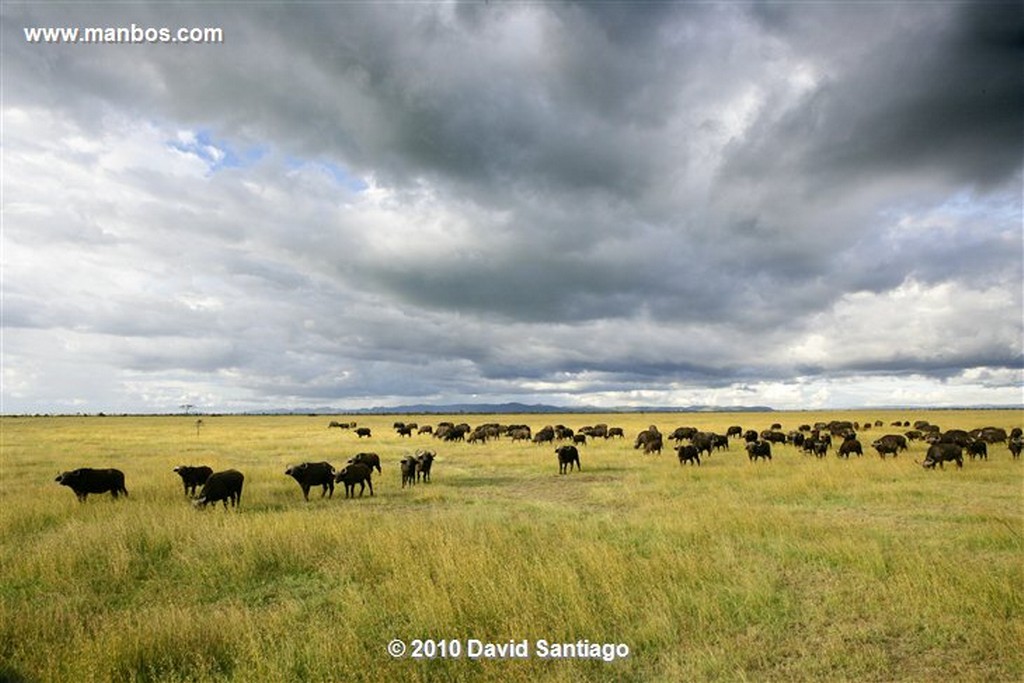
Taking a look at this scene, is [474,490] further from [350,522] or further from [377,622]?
[377,622]

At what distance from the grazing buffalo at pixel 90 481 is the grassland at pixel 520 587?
49 cm

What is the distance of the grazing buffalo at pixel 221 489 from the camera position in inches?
675

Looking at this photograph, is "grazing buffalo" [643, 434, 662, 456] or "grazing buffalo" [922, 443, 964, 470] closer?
"grazing buffalo" [922, 443, 964, 470]

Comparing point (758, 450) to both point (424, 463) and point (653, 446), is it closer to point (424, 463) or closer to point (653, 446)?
point (653, 446)

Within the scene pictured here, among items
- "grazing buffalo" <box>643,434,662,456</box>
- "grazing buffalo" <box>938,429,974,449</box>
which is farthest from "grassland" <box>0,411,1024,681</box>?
"grazing buffalo" <box>938,429,974,449</box>

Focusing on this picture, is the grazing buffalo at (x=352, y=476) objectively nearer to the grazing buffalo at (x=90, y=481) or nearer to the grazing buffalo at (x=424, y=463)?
the grazing buffalo at (x=424, y=463)

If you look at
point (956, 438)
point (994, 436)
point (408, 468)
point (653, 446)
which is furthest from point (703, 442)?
point (994, 436)

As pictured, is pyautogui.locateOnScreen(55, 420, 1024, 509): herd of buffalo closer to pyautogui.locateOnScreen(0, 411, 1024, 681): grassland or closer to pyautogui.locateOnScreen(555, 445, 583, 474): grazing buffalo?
pyautogui.locateOnScreen(555, 445, 583, 474): grazing buffalo

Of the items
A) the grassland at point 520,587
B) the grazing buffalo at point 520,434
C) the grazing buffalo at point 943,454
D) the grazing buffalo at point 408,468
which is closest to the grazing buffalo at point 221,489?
the grassland at point 520,587

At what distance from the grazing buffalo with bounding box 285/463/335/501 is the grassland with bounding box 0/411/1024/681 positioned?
1.18m

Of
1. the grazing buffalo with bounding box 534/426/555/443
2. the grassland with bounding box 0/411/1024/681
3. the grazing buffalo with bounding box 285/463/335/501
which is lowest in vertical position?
the grazing buffalo with bounding box 534/426/555/443

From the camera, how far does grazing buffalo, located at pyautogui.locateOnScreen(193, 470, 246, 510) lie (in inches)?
675

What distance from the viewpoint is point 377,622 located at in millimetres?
8422

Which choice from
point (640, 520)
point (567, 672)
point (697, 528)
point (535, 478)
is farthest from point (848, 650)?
point (535, 478)
